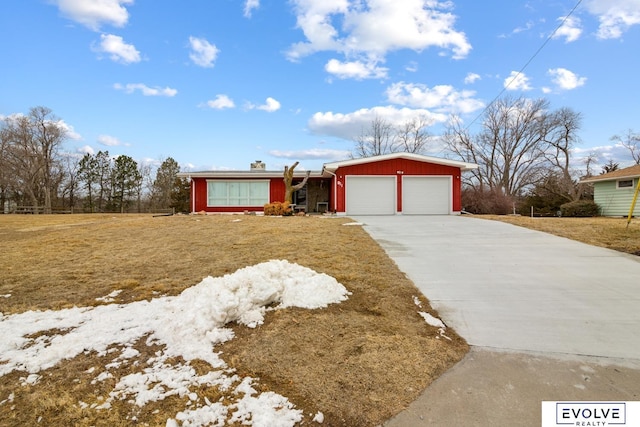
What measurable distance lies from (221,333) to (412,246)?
5.56 meters

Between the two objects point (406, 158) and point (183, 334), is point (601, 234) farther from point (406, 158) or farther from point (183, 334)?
point (183, 334)

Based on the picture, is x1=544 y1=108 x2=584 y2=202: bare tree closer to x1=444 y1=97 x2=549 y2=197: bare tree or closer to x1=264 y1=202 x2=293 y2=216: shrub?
x1=444 y1=97 x2=549 y2=197: bare tree

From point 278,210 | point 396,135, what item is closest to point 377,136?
point 396,135

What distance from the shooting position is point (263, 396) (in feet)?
7.43

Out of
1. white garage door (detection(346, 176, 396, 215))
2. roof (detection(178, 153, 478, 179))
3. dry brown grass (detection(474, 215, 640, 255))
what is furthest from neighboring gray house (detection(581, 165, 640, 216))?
white garage door (detection(346, 176, 396, 215))

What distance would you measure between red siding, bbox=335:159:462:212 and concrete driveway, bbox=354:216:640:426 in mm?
8948

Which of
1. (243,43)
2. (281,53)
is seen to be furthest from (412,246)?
(281,53)

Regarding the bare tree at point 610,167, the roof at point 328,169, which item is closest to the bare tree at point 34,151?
the roof at point 328,169

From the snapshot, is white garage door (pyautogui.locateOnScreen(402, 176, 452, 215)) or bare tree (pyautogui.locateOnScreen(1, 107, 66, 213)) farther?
bare tree (pyautogui.locateOnScreen(1, 107, 66, 213))

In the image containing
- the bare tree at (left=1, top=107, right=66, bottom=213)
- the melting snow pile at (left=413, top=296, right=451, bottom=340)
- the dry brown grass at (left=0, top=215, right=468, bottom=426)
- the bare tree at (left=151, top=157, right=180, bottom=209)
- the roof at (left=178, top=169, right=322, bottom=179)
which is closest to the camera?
the dry brown grass at (left=0, top=215, right=468, bottom=426)

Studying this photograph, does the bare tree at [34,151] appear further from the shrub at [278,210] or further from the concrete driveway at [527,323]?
the concrete driveway at [527,323]

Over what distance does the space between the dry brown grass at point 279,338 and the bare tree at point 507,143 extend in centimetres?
2958

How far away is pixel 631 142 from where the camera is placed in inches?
1182

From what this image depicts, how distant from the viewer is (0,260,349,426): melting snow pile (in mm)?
2182
